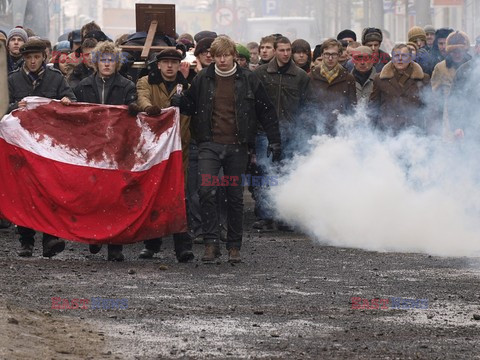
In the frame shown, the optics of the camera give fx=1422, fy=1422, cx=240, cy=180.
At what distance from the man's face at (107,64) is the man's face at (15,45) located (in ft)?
16.1

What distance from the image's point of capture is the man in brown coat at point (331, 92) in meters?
15.6

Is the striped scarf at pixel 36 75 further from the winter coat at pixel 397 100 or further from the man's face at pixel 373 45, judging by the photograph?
the man's face at pixel 373 45

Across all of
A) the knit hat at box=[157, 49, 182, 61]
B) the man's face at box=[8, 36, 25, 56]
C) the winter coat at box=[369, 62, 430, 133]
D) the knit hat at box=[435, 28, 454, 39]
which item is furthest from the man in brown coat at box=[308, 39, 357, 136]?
the man's face at box=[8, 36, 25, 56]

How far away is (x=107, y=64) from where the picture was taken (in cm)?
1288

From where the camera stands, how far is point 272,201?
15.6 m

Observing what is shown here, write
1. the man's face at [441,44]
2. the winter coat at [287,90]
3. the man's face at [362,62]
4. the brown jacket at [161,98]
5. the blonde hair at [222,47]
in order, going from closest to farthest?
the blonde hair at [222,47]
the brown jacket at [161,98]
the winter coat at [287,90]
the man's face at [362,62]
the man's face at [441,44]

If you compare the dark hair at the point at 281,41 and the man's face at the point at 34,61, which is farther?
the dark hair at the point at 281,41

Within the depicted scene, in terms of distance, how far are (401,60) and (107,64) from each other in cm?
404

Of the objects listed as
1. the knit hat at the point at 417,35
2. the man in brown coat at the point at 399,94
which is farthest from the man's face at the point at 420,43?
the man in brown coat at the point at 399,94

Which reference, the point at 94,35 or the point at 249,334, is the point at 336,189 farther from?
the point at 249,334

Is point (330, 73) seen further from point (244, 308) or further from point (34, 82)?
point (244, 308)

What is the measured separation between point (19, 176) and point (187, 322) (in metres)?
3.91

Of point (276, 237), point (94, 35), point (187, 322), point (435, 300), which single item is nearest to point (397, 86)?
point (276, 237)

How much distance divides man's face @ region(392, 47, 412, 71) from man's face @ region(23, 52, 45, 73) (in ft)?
14.2
